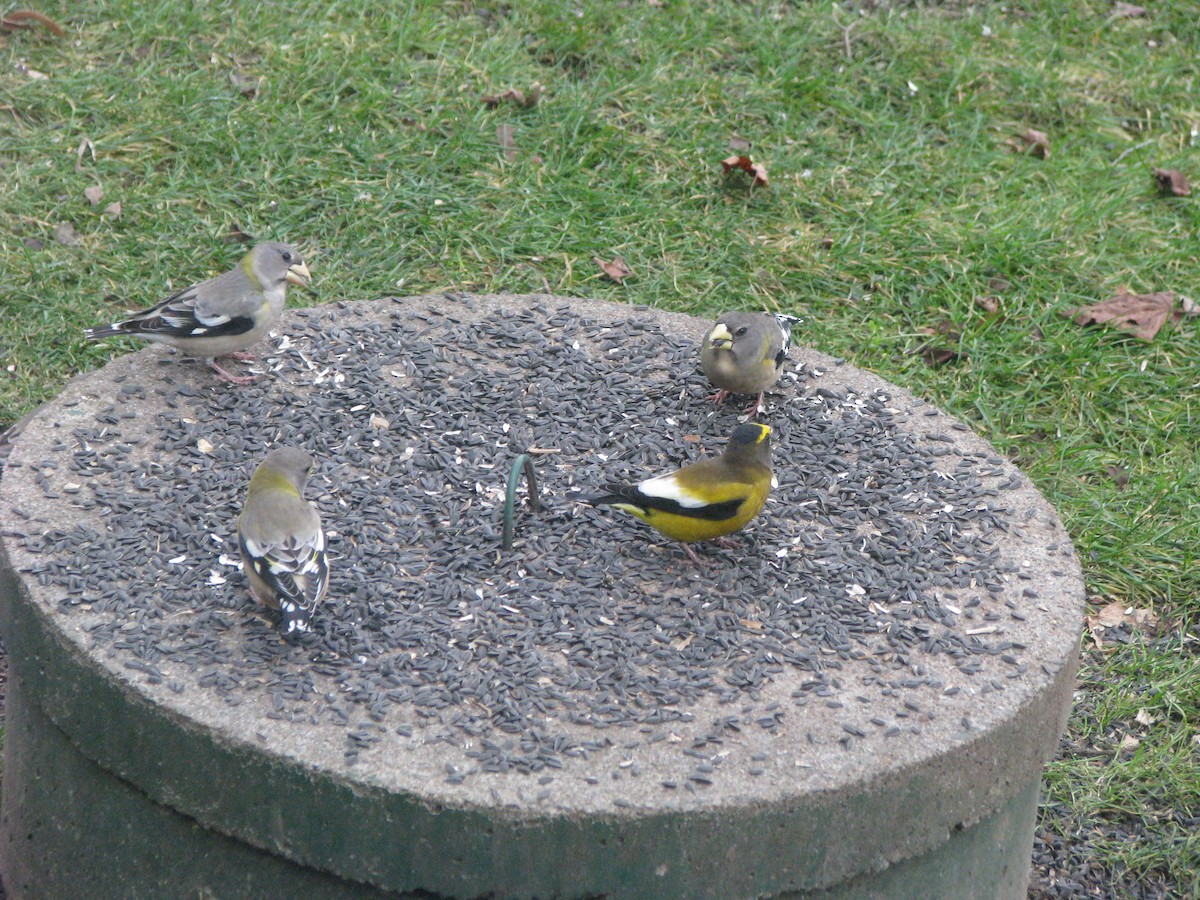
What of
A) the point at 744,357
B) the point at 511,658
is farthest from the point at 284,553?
the point at 744,357

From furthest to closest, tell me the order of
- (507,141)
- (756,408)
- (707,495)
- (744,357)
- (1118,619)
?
(507,141), (1118,619), (756,408), (744,357), (707,495)

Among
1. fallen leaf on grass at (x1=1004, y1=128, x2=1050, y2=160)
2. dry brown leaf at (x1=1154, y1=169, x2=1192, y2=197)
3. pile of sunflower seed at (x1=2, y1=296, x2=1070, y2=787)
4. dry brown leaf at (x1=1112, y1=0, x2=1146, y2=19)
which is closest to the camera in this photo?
pile of sunflower seed at (x1=2, y1=296, x2=1070, y2=787)

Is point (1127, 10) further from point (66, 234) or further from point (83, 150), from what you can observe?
point (66, 234)

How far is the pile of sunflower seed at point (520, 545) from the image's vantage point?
3115 mm

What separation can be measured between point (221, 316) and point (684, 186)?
3.60m

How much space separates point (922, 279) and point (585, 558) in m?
3.92

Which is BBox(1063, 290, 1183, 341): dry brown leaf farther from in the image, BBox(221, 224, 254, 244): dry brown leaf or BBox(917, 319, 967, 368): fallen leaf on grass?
BBox(221, 224, 254, 244): dry brown leaf

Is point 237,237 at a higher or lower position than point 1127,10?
lower

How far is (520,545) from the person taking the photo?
3656mm

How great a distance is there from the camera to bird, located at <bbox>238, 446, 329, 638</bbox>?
3172 millimetres

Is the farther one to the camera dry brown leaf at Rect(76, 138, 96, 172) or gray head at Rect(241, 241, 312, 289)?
dry brown leaf at Rect(76, 138, 96, 172)

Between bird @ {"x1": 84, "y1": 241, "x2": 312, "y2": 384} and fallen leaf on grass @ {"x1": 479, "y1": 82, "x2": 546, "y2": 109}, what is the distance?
129 inches

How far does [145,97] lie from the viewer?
7.53m

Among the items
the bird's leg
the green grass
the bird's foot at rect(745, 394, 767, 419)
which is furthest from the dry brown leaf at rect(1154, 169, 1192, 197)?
the bird's leg
